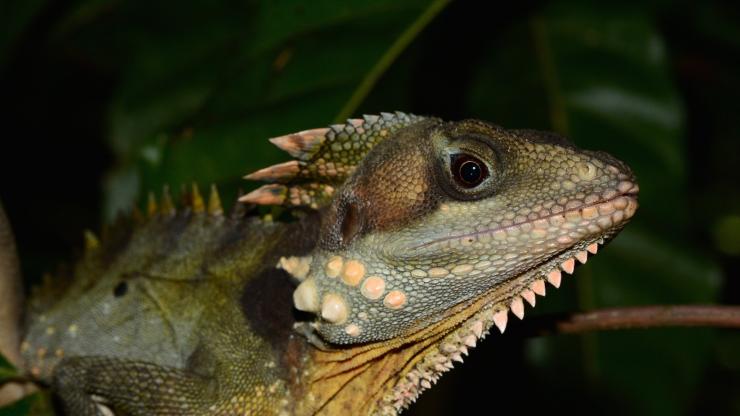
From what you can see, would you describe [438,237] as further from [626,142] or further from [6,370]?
[626,142]

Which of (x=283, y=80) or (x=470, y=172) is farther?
(x=283, y=80)

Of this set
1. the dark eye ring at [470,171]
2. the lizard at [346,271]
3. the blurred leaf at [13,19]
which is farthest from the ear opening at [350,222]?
the blurred leaf at [13,19]

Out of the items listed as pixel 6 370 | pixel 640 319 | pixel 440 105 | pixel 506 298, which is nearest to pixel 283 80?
pixel 440 105

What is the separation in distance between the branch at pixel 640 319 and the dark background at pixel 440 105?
125mm

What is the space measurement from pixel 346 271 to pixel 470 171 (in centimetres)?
46

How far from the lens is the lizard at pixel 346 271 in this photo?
7.27 ft

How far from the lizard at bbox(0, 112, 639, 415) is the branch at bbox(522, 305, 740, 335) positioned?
0.47 ft

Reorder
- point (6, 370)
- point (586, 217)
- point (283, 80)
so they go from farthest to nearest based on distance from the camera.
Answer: point (283, 80) → point (6, 370) → point (586, 217)

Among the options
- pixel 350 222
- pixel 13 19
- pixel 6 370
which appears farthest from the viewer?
pixel 13 19

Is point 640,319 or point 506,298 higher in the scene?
point 640,319

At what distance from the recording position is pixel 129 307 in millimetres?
2820

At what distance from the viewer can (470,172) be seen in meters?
2.24

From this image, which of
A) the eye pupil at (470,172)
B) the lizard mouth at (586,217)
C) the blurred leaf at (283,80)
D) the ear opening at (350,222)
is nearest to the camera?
the lizard mouth at (586,217)

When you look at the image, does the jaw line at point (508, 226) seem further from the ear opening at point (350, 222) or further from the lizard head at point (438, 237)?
the ear opening at point (350, 222)
